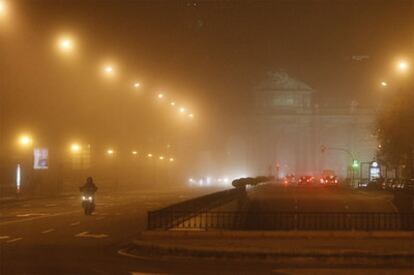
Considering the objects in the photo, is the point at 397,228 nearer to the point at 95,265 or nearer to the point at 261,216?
the point at 261,216

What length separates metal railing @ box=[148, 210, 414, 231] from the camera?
27.7 m

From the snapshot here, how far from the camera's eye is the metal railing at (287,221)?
27703 millimetres

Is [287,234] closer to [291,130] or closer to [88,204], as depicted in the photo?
[88,204]

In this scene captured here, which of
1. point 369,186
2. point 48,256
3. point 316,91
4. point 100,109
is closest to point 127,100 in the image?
point 100,109

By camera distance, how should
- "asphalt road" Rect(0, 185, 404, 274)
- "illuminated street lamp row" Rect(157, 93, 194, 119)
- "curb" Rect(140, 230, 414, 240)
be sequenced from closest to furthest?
"asphalt road" Rect(0, 185, 404, 274), "curb" Rect(140, 230, 414, 240), "illuminated street lamp row" Rect(157, 93, 194, 119)

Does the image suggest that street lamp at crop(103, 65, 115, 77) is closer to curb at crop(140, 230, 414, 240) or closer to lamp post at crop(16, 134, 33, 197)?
lamp post at crop(16, 134, 33, 197)

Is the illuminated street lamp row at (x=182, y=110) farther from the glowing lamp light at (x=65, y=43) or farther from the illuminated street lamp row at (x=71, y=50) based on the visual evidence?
the glowing lamp light at (x=65, y=43)

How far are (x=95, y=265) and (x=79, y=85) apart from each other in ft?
204

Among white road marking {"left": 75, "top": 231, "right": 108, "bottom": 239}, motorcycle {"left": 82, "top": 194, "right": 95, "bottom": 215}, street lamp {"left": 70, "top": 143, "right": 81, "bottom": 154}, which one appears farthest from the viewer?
street lamp {"left": 70, "top": 143, "right": 81, "bottom": 154}

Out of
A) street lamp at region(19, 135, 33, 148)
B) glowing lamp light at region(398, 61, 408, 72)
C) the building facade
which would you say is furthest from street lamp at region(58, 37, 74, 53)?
the building facade

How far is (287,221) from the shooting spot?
2908 centimetres

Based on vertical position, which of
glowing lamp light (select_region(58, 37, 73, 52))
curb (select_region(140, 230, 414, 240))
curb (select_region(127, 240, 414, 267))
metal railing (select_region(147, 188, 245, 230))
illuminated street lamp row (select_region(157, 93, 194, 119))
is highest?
illuminated street lamp row (select_region(157, 93, 194, 119))

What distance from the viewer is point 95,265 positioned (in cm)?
1972

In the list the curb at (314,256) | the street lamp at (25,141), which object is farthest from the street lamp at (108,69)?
the curb at (314,256)
